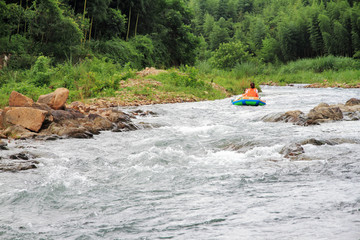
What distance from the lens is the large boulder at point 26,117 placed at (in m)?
8.48

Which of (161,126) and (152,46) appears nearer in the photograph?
(161,126)

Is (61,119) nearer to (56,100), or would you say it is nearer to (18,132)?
(56,100)

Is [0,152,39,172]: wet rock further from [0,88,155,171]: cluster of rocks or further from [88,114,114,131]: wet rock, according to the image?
[88,114,114,131]: wet rock

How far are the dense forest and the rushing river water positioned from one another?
1386cm

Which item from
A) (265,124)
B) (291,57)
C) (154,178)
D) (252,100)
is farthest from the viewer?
(291,57)

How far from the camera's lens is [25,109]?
855cm

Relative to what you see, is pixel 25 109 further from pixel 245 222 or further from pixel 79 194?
pixel 245 222

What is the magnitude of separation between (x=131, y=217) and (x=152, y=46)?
27.0 meters

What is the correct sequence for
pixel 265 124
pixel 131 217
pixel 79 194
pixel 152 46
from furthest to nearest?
pixel 152 46, pixel 265 124, pixel 79 194, pixel 131 217

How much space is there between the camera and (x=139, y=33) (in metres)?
33.2

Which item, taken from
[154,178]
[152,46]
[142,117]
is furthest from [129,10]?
[154,178]

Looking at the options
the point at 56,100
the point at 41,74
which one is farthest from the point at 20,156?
the point at 41,74

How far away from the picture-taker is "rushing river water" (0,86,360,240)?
3.46 metres

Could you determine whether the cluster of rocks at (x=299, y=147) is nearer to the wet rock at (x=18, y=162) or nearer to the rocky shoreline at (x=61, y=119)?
the rocky shoreline at (x=61, y=119)
